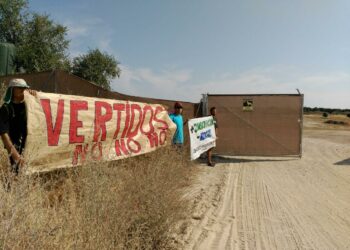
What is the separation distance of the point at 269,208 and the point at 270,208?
2 cm

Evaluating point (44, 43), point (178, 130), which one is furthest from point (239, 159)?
point (44, 43)

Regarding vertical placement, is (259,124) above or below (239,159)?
above

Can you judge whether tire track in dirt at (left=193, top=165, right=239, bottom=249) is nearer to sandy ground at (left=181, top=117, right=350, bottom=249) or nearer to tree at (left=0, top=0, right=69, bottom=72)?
sandy ground at (left=181, top=117, right=350, bottom=249)

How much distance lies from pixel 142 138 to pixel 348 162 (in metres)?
8.44

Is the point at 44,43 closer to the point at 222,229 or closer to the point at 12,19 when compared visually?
the point at 12,19

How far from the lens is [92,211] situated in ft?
11.8

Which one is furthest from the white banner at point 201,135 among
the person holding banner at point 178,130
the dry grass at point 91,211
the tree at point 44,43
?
the tree at point 44,43

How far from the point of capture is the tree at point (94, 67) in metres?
40.2

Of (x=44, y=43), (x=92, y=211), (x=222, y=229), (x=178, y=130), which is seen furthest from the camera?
(x=44, y=43)

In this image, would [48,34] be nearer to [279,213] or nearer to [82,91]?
[82,91]

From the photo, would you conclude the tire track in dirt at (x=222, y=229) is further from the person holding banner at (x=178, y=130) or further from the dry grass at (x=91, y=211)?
the person holding banner at (x=178, y=130)

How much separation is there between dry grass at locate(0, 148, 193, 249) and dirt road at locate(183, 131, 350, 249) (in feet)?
2.54

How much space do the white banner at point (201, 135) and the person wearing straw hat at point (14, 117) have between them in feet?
20.5

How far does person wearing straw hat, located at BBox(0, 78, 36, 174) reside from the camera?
14.8 feet
